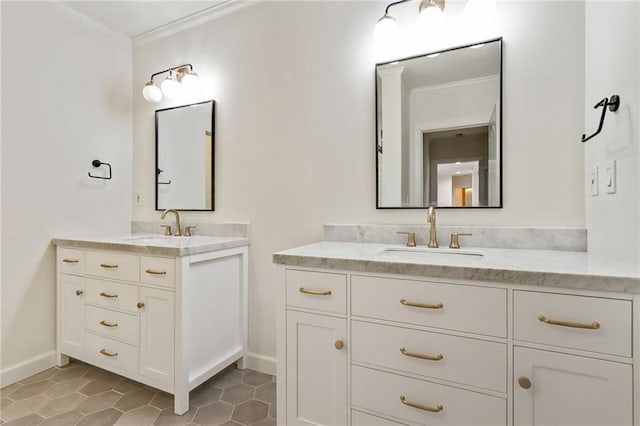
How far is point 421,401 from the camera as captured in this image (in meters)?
1.12

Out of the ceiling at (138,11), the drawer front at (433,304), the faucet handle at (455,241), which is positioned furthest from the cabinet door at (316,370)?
the ceiling at (138,11)

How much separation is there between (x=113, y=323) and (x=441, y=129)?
2155mm

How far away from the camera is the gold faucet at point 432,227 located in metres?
1.54

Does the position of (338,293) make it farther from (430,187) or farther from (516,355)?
(430,187)

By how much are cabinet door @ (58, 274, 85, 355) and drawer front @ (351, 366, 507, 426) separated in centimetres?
182

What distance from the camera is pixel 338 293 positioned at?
4.14ft

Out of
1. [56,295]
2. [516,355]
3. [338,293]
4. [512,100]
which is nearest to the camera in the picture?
[516,355]

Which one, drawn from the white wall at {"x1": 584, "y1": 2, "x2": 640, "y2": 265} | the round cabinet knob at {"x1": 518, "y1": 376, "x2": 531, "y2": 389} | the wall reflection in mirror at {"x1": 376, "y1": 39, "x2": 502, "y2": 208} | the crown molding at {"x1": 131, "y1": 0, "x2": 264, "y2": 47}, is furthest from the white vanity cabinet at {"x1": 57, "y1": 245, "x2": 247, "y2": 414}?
the white wall at {"x1": 584, "y1": 2, "x2": 640, "y2": 265}

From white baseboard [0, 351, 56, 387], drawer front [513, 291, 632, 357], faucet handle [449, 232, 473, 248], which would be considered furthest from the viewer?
white baseboard [0, 351, 56, 387]

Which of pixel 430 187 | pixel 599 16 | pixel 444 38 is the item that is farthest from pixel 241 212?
pixel 599 16

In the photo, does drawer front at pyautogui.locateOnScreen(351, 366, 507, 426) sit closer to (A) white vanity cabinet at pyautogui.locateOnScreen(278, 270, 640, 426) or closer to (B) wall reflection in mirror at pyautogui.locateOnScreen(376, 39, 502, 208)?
Result: (A) white vanity cabinet at pyautogui.locateOnScreen(278, 270, 640, 426)

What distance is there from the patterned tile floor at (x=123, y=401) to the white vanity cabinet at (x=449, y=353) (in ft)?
1.53

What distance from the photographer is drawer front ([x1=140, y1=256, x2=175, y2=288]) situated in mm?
1646

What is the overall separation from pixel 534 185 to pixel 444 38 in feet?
2.86
